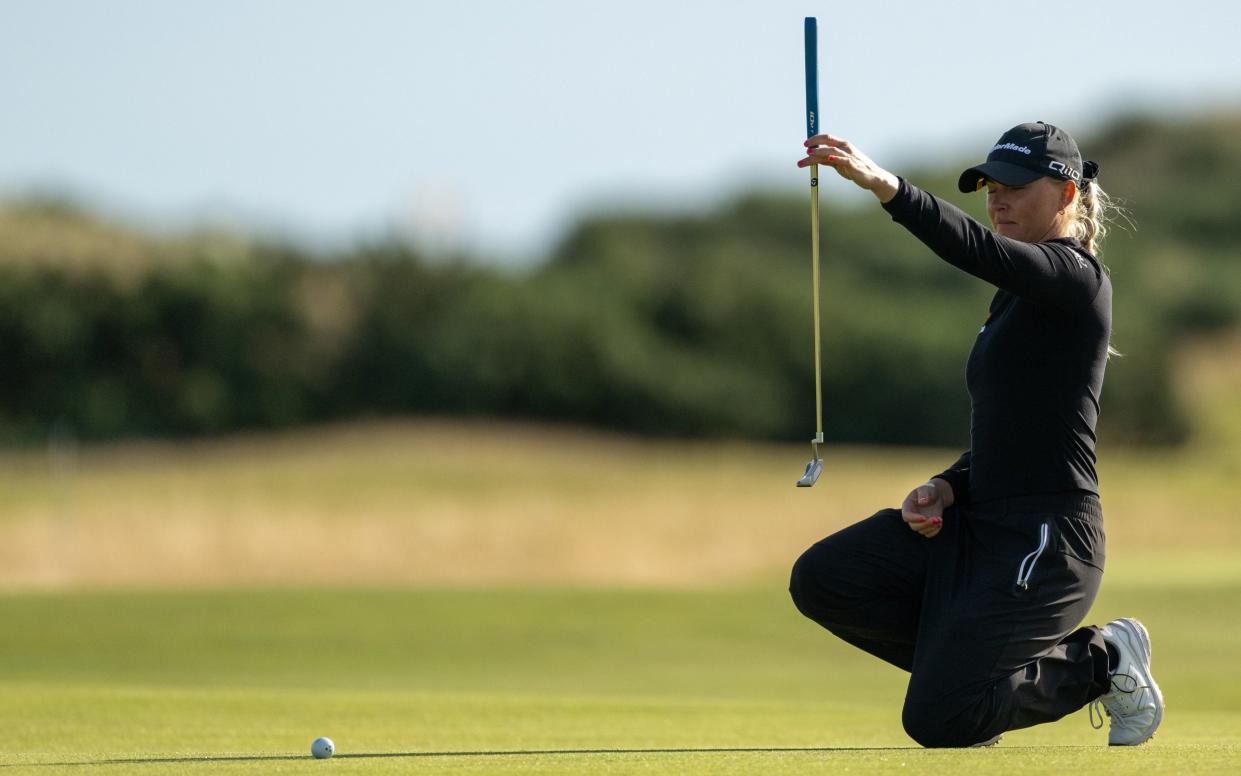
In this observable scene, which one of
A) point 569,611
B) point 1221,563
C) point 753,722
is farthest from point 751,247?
point 753,722

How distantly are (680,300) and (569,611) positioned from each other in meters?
27.2

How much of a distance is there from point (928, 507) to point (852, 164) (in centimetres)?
123

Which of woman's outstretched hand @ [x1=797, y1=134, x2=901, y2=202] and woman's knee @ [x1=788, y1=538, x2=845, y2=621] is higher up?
woman's outstretched hand @ [x1=797, y1=134, x2=901, y2=202]

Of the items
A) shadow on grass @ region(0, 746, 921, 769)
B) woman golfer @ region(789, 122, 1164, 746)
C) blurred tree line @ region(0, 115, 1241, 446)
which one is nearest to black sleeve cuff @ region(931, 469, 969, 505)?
woman golfer @ region(789, 122, 1164, 746)

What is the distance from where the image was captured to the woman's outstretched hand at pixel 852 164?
15.2 ft

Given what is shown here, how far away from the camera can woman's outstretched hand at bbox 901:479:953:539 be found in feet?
17.6

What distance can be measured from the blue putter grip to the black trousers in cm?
129

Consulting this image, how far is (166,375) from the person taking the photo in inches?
1485

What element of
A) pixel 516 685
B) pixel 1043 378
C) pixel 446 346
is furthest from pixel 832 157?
pixel 446 346

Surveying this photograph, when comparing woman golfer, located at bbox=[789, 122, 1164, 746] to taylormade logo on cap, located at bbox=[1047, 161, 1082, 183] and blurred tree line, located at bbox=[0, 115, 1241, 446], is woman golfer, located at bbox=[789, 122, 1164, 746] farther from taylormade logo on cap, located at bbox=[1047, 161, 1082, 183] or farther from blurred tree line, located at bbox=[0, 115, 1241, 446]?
blurred tree line, located at bbox=[0, 115, 1241, 446]

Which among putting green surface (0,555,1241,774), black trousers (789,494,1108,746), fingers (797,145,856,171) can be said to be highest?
fingers (797,145,856,171)

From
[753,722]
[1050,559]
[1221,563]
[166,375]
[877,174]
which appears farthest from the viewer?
[166,375]

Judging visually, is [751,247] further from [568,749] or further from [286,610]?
[568,749]

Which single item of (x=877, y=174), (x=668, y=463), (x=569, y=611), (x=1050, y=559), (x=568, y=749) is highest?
(x=877, y=174)
